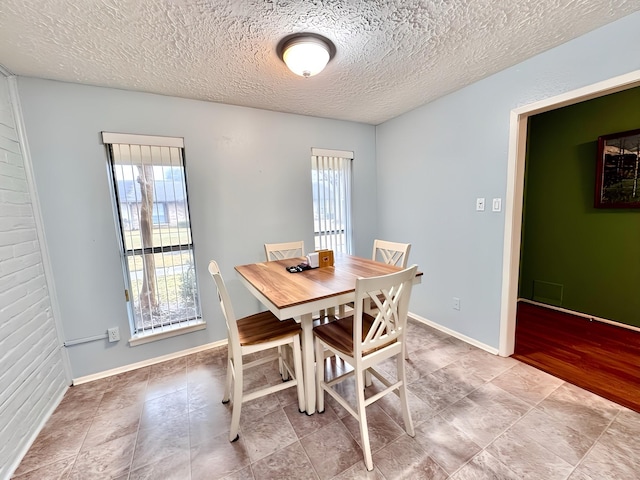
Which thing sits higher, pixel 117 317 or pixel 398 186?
pixel 398 186

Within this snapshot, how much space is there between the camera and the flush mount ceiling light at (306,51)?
156cm

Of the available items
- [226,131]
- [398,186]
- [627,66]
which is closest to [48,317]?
[226,131]

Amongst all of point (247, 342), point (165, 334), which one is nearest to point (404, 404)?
point (247, 342)

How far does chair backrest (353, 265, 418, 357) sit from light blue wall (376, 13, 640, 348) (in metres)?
1.30

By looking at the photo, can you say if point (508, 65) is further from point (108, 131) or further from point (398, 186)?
point (108, 131)

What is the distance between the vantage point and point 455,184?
2506 millimetres

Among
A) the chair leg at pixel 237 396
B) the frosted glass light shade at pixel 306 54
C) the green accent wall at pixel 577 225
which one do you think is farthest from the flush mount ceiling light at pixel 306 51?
the green accent wall at pixel 577 225

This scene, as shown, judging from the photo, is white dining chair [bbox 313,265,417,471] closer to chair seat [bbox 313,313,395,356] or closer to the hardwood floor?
chair seat [bbox 313,313,395,356]

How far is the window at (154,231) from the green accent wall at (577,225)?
13.1 ft

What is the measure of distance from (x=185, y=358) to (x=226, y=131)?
2159mm

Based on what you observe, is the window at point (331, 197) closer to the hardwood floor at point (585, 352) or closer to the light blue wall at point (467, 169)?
the light blue wall at point (467, 169)

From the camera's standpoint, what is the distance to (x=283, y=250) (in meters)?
2.64

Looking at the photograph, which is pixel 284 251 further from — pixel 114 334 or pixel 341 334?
pixel 114 334

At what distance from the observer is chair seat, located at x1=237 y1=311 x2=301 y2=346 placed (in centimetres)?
159
